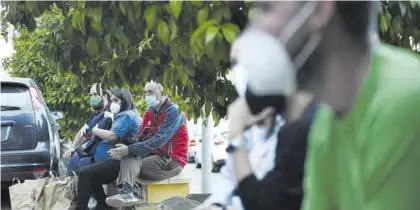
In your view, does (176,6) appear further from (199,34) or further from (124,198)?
(124,198)

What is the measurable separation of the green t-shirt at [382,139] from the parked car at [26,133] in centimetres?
465

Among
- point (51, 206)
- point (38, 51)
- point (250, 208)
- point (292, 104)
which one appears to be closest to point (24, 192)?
point (51, 206)

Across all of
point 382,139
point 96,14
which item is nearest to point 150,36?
point 96,14

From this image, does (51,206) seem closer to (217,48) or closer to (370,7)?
(217,48)

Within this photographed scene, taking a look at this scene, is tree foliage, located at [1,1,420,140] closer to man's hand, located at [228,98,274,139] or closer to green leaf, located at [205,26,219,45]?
green leaf, located at [205,26,219,45]

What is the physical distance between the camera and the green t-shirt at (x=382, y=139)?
1365 mm

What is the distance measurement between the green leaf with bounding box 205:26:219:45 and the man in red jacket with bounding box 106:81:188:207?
311 centimetres

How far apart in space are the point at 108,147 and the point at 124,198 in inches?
20.3

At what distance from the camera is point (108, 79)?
3.61 meters

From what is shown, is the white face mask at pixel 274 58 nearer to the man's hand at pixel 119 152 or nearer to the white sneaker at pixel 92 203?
the man's hand at pixel 119 152

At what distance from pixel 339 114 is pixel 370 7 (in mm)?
247

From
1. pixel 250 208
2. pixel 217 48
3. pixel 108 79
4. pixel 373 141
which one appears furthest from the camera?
pixel 108 79

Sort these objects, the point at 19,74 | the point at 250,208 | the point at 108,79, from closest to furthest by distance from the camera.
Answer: the point at 250,208, the point at 108,79, the point at 19,74

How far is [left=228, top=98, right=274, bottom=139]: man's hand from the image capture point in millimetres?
2055
